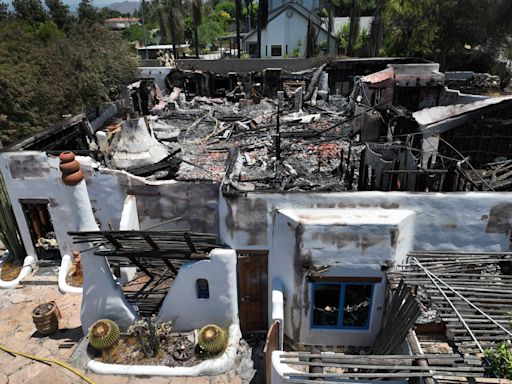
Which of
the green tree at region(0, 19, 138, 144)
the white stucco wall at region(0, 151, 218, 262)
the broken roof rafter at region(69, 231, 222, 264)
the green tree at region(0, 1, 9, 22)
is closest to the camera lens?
the broken roof rafter at region(69, 231, 222, 264)

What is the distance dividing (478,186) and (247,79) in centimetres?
2642

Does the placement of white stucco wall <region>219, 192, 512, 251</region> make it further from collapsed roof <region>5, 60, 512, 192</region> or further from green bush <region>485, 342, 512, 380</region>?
green bush <region>485, 342, 512, 380</region>

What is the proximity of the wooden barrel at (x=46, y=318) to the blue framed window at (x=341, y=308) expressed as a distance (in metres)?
8.46

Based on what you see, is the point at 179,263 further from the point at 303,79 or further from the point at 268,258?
the point at 303,79

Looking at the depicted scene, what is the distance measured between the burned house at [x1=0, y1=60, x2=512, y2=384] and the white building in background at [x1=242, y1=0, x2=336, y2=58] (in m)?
41.7

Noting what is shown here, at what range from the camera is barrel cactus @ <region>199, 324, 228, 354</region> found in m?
11.2

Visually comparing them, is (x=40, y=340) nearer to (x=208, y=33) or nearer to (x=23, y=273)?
(x=23, y=273)

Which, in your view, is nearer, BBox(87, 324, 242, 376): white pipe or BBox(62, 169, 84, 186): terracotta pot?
BBox(62, 169, 84, 186): terracotta pot

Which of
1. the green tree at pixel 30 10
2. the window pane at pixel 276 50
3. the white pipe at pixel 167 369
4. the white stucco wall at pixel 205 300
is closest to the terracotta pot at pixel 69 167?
the white stucco wall at pixel 205 300

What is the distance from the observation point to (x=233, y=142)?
66.0ft

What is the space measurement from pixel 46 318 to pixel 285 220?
8643 mm

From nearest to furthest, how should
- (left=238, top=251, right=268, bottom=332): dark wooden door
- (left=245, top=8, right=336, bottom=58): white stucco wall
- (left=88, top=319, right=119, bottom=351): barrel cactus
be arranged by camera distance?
(left=88, top=319, right=119, bottom=351): barrel cactus
(left=238, top=251, right=268, bottom=332): dark wooden door
(left=245, top=8, right=336, bottom=58): white stucco wall

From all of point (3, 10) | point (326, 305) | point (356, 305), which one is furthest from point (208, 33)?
point (356, 305)

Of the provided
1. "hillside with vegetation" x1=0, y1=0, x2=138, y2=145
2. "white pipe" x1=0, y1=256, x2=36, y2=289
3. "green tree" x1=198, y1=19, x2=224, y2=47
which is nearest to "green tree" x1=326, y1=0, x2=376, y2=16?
"green tree" x1=198, y1=19, x2=224, y2=47
